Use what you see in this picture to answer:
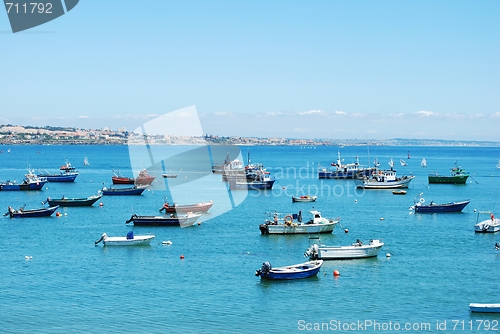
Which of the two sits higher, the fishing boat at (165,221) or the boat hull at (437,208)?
the fishing boat at (165,221)

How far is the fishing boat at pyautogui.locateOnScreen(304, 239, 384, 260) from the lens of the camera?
40.5m

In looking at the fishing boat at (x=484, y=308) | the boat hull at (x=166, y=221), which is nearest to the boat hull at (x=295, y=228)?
the boat hull at (x=166, y=221)

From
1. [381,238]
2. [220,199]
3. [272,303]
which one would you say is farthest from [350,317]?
[220,199]

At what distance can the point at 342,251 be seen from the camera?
41000mm

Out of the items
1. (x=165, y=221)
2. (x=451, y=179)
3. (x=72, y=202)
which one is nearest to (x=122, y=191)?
(x=72, y=202)

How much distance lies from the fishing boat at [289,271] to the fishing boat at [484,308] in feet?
30.9

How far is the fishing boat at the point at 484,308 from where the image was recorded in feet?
97.3

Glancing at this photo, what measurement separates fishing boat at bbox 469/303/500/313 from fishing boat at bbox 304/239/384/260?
1152 centimetres

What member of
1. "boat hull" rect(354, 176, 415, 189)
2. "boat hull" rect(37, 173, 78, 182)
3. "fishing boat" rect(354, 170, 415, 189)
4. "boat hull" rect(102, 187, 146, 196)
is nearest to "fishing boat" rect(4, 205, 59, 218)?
"boat hull" rect(102, 187, 146, 196)

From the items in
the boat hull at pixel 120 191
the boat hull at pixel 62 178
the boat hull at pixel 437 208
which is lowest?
the boat hull at pixel 437 208

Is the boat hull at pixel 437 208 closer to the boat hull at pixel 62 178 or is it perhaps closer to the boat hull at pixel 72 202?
the boat hull at pixel 72 202

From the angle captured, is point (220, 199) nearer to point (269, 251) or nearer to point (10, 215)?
point (10, 215)

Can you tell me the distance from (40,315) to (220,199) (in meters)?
48.7

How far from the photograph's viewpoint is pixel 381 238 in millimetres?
49156
